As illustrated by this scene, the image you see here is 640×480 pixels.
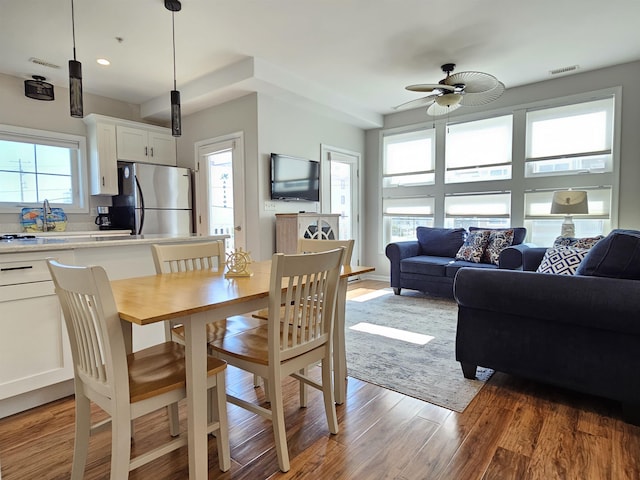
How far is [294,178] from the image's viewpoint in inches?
189

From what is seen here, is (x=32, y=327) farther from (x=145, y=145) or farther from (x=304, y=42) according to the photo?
(x=145, y=145)

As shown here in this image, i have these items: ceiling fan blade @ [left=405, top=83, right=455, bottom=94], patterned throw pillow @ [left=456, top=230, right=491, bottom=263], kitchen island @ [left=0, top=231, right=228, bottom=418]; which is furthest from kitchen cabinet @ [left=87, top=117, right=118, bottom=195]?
patterned throw pillow @ [left=456, top=230, right=491, bottom=263]

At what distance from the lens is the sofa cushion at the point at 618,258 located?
183cm

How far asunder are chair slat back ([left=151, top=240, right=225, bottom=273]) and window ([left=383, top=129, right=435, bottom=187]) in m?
4.26

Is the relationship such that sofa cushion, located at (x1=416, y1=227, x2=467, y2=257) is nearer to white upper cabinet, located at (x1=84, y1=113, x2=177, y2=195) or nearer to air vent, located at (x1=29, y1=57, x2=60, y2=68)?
white upper cabinet, located at (x1=84, y1=113, x2=177, y2=195)

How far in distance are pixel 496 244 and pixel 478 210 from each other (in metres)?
0.98

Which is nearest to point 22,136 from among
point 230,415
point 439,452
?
point 230,415

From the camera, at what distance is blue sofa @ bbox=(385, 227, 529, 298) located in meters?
4.42

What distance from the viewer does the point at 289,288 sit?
1.49 metres

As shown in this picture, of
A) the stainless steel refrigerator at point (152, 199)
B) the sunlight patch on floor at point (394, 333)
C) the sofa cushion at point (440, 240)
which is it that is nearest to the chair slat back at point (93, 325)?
the sunlight patch on floor at point (394, 333)

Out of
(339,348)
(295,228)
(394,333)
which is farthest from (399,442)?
(295,228)

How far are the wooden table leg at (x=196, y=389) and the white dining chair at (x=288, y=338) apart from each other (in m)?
0.26

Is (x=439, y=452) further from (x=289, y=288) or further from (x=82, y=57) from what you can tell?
(x=82, y=57)

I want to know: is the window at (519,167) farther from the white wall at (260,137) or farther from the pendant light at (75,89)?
the pendant light at (75,89)
